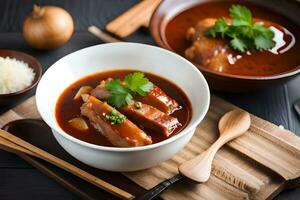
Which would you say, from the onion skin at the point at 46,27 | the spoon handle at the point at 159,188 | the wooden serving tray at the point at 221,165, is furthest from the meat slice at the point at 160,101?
the onion skin at the point at 46,27

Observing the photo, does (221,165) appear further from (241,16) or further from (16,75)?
(16,75)

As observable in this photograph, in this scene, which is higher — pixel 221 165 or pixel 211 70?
pixel 211 70

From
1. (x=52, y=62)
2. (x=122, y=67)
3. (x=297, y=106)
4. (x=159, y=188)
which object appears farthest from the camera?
(x=52, y=62)

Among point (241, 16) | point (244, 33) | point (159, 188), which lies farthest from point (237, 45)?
point (159, 188)

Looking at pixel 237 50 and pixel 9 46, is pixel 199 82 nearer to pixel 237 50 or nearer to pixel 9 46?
pixel 237 50

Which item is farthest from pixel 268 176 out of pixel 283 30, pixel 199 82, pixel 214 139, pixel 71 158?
pixel 283 30

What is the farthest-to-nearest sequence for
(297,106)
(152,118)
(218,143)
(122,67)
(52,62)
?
(52,62) < (297,106) < (122,67) < (218,143) < (152,118)

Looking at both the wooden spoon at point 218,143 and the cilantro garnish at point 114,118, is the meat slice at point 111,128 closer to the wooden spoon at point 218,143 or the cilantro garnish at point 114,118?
the cilantro garnish at point 114,118
